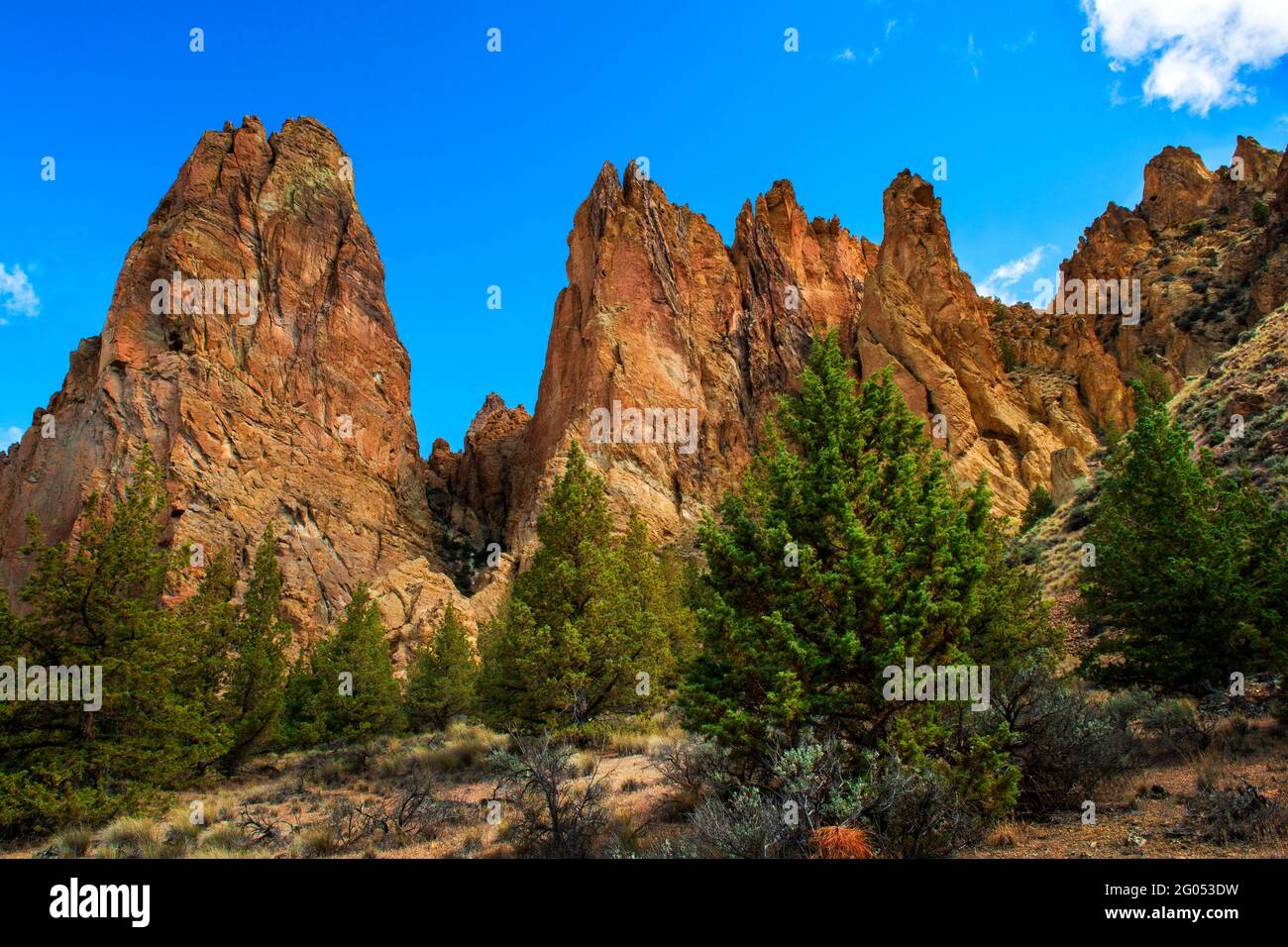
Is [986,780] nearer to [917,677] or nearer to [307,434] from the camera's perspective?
[917,677]


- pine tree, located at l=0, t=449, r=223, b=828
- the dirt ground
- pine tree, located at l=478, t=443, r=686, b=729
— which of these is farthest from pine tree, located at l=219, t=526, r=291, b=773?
pine tree, located at l=478, t=443, r=686, b=729

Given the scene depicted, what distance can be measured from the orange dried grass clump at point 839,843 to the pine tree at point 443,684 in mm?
24276

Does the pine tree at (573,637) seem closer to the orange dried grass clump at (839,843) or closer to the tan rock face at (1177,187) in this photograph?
the orange dried grass clump at (839,843)

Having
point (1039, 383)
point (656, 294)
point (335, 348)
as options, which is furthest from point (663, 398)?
point (1039, 383)

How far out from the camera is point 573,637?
1800 centimetres

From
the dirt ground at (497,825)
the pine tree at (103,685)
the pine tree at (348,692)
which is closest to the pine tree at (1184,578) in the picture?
the dirt ground at (497,825)

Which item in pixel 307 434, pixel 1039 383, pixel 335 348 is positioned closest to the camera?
pixel 307 434

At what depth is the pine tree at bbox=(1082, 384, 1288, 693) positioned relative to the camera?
37.3ft

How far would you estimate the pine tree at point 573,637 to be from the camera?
1794cm

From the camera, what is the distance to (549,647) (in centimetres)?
1830

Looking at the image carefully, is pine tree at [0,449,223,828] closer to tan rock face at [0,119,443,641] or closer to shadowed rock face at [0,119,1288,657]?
tan rock face at [0,119,443,641]
